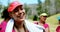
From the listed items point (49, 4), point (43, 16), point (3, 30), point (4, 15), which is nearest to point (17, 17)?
point (3, 30)

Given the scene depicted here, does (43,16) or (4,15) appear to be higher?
(4,15)

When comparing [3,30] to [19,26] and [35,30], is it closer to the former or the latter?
[19,26]

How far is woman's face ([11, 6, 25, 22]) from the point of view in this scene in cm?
164

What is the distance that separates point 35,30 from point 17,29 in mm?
142

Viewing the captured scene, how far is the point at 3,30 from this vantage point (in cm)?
171

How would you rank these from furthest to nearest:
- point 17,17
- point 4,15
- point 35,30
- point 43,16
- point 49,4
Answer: point 49,4, point 43,16, point 4,15, point 35,30, point 17,17

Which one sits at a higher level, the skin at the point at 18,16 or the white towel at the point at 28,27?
the skin at the point at 18,16

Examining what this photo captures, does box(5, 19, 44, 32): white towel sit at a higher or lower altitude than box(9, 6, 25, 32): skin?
lower

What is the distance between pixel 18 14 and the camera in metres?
1.65

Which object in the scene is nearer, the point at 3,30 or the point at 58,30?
the point at 3,30

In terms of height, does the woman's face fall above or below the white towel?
above

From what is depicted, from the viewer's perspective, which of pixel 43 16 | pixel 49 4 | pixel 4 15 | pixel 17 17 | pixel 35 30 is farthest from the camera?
pixel 49 4

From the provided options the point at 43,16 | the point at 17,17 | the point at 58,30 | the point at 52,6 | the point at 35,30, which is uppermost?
the point at 17,17

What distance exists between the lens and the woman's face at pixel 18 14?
164cm
